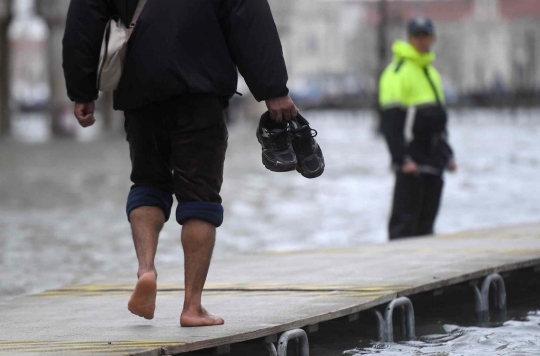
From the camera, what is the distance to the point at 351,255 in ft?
26.1

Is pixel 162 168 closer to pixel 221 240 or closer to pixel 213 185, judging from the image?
pixel 213 185

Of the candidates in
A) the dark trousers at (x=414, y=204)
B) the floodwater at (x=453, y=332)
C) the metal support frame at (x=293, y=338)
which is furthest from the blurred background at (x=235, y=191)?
the metal support frame at (x=293, y=338)

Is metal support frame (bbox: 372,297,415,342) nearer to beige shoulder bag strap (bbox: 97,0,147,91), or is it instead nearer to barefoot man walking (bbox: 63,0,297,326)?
barefoot man walking (bbox: 63,0,297,326)

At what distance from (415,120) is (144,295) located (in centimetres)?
494

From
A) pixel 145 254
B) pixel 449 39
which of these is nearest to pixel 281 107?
pixel 145 254

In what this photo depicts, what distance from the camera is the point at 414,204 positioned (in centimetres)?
973

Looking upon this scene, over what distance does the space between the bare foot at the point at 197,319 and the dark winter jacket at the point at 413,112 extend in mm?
4554

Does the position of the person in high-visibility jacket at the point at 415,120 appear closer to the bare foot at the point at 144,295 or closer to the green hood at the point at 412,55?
the green hood at the point at 412,55

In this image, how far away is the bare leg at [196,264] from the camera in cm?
502

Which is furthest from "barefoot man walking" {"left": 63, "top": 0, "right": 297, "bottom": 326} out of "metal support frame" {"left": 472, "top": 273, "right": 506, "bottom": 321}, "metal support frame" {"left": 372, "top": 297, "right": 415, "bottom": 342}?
"metal support frame" {"left": 472, "top": 273, "right": 506, "bottom": 321}

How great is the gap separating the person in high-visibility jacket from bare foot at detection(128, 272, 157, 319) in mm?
4768

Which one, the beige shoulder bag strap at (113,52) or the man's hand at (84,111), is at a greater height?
the beige shoulder bag strap at (113,52)

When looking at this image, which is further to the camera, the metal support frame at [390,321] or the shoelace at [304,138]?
the metal support frame at [390,321]

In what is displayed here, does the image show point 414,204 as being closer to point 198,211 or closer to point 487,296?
point 487,296
